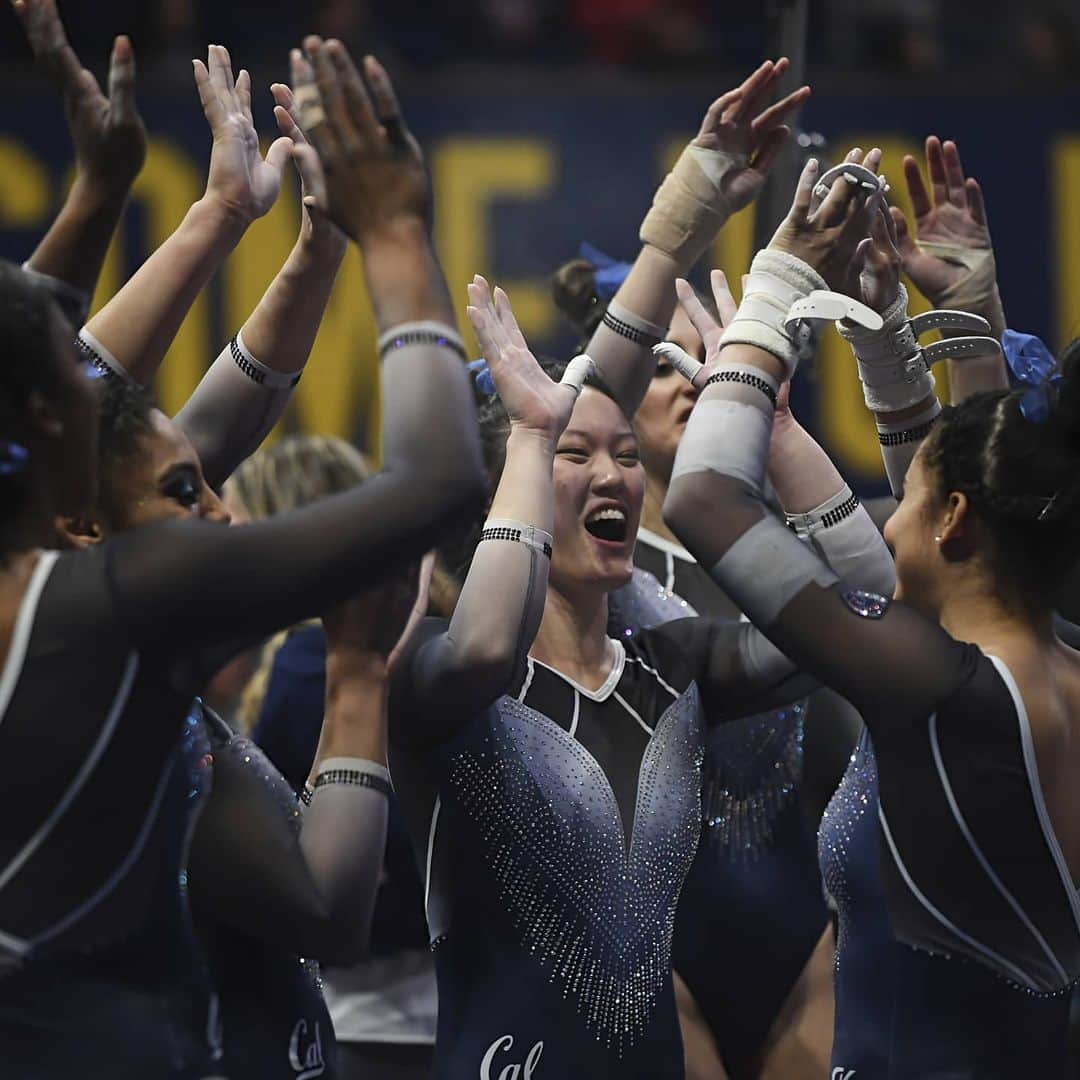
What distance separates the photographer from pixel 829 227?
209 cm

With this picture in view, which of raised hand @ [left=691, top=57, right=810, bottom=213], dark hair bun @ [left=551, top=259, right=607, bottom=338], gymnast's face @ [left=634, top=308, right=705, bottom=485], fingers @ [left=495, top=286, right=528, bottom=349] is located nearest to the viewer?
fingers @ [left=495, top=286, right=528, bottom=349]

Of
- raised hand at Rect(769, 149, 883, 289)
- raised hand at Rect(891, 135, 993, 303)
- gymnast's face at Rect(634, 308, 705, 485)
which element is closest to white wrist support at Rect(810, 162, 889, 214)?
raised hand at Rect(769, 149, 883, 289)

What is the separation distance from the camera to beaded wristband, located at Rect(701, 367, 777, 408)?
2008 millimetres

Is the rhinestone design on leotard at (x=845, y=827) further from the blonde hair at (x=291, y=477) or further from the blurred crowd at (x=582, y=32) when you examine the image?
the blurred crowd at (x=582, y=32)

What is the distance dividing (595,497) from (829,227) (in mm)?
650

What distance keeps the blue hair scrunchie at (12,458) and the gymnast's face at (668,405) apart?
186cm

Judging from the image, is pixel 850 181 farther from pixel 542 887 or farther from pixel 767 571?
pixel 542 887

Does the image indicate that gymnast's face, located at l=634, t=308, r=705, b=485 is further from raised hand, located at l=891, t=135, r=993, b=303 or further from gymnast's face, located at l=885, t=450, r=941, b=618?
gymnast's face, located at l=885, t=450, r=941, b=618

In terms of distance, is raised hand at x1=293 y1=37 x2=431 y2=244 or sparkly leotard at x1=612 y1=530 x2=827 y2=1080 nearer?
raised hand at x1=293 y1=37 x2=431 y2=244

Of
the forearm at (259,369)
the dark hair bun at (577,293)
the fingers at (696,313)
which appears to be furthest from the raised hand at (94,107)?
the dark hair bun at (577,293)

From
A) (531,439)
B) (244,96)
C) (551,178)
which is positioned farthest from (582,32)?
(531,439)

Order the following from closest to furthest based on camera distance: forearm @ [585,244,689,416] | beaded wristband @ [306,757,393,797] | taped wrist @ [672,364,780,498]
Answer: beaded wristband @ [306,757,393,797] < taped wrist @ [672,364,780,498] < forearm @ [585,244,689,416]

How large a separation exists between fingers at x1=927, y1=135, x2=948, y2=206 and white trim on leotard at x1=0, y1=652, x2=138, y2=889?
1.66 m

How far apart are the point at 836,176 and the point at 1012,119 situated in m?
3.91
